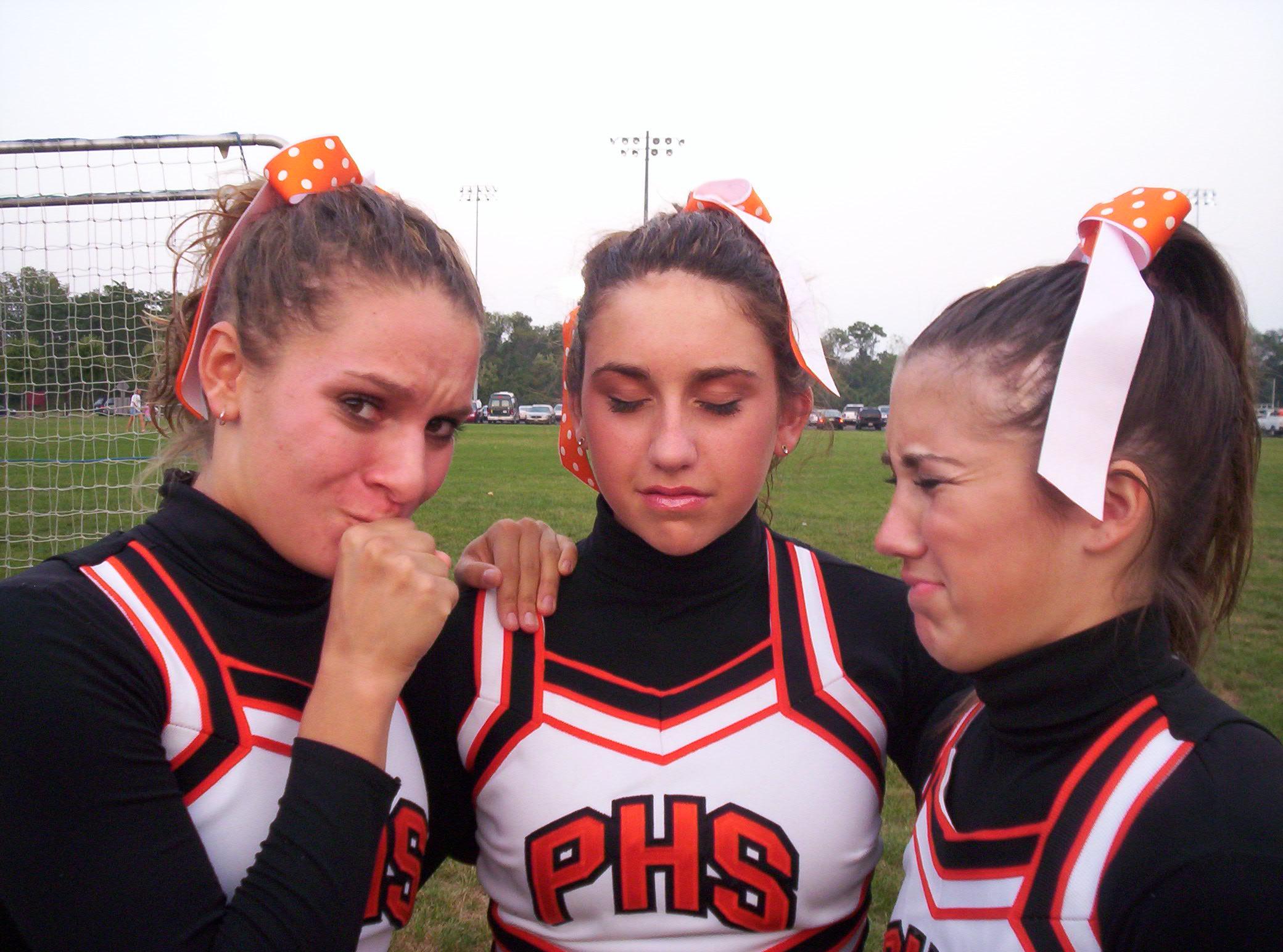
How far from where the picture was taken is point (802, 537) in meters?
10.5

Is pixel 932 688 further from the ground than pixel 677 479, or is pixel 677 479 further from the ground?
pixel 677 479

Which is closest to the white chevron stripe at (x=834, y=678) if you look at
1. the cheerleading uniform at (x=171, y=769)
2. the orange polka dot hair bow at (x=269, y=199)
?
the cheerleading uniform at (x=171, y=769)

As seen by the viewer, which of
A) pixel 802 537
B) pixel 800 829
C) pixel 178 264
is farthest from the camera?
pixel 802 537

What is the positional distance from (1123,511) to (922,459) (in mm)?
298

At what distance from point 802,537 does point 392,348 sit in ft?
30.2

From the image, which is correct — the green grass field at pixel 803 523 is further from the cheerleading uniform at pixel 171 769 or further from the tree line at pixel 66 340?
the cheerleading uniform at pixel 171 769

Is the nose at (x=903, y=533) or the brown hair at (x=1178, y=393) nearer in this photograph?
the brown hair at (x=1178, y=393)

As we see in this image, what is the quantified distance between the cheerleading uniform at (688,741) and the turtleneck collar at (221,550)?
1.27 feet

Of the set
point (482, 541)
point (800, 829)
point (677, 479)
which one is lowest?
point (800, 829)

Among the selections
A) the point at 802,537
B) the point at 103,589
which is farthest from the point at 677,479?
the point at 802,537

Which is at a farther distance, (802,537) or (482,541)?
(802,537)

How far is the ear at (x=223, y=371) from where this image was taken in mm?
1609

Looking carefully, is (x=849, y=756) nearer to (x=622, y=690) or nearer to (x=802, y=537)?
(x=622, y=690)

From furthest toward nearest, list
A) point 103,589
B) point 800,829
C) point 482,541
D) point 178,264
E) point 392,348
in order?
point 482,541 → point 178,264 → point 800,829 → point 392,348 → point 103,589
